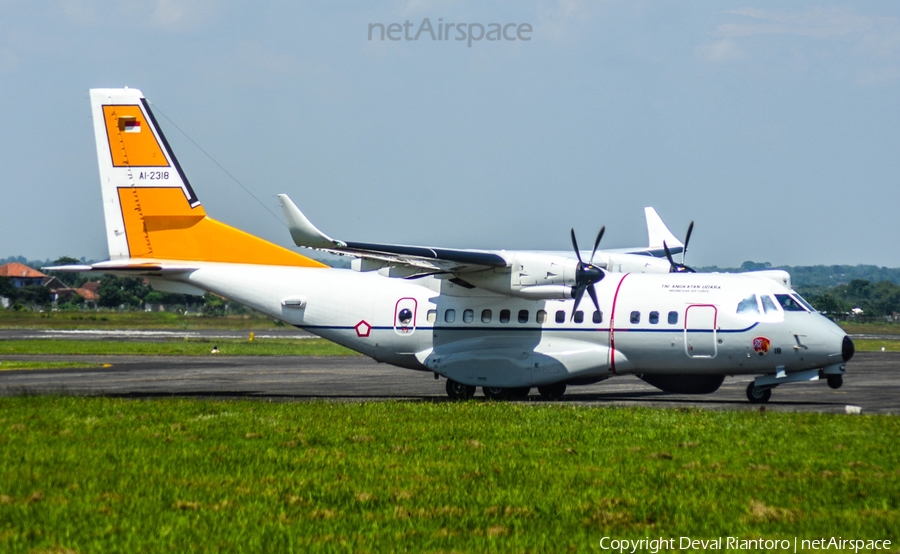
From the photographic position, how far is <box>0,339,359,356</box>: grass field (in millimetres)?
48969

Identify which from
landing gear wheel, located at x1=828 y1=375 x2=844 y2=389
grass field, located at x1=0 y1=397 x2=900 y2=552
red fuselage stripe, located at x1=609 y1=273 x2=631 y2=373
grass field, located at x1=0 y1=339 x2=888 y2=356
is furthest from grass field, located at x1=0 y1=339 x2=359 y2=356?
landing gear wheel, located at x1=828 y1=375 x2=844 y2=389

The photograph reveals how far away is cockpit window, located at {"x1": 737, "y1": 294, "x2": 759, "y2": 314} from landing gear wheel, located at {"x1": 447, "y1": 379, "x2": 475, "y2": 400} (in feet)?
22.7

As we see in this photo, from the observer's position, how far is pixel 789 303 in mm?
23312

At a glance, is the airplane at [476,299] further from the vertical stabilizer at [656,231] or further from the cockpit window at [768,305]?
the vertical stabilizer at [656,231]

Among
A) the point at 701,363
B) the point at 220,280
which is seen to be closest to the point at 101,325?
the point at 220,280

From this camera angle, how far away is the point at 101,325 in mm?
90188

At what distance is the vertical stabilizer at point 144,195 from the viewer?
26.2 meters

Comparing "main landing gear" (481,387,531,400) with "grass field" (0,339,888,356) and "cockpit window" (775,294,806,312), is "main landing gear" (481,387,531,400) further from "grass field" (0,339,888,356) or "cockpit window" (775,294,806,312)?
"grass field" (0,339,888,356)

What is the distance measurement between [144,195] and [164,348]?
93.7 feet

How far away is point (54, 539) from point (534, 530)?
4.52m

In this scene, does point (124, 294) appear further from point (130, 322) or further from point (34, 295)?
point (130, 322)

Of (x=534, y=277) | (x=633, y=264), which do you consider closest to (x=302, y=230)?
(x=534, y=277)

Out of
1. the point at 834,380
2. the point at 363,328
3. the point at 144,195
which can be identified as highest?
the point at 144,195

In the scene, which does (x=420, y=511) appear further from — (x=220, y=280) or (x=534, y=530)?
(x=220, y=280)
